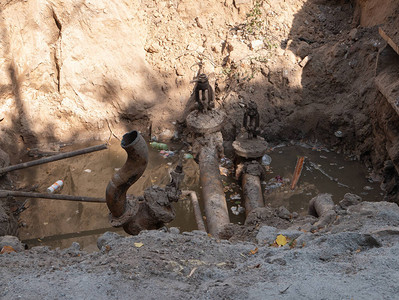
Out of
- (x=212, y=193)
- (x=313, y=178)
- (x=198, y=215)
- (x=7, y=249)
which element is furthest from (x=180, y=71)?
(x=7, y=249)

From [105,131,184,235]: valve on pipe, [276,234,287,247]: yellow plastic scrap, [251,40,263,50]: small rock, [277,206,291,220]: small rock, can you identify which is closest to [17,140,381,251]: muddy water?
[277,206,291,220]: small rock

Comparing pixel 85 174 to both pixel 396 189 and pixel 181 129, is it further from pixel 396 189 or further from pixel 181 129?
pixel 396 189

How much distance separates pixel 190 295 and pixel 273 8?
336 inches

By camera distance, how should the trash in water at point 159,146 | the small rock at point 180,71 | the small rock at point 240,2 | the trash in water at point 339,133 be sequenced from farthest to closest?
1. the small rock at point 240,2
2. the small rock at point 180,71
3. the trash in water at point 159,146
4. the trash in water at point 339,133

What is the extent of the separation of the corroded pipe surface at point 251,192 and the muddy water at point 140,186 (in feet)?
1.16

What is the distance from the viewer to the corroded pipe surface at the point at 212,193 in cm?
552

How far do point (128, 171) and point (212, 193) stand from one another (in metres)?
2.47

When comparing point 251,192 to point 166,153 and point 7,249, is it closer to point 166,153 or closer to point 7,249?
point 166,153

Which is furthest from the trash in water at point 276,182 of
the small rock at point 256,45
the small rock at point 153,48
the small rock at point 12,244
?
the small rock at point 12,244

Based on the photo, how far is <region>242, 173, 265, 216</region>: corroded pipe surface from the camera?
20.6ft

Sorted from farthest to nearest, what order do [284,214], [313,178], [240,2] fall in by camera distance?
[240,2] < [313,178] < [284,214]

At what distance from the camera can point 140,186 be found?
7.43 metres

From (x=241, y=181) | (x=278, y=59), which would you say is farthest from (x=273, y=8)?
(x=241, y=181)

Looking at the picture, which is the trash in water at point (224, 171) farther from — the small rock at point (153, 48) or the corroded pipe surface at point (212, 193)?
the small rock at point (153, 48)
